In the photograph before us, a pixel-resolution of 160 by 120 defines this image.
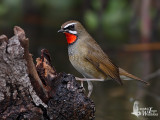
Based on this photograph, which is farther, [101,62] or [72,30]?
[101,62]

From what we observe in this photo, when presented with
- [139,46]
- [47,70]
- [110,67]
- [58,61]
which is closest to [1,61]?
[47,70]

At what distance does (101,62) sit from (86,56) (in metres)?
0.29

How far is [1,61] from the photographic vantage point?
14.3 feet

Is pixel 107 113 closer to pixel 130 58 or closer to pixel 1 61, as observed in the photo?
pixel 1 61

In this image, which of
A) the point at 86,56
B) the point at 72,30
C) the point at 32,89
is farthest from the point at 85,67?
the point at 32,89

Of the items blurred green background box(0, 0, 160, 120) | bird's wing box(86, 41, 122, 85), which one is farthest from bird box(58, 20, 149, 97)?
blurred green background box(0, 0, 160, 120)

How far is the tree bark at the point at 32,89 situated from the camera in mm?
4352

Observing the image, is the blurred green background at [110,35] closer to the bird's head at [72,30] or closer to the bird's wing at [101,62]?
the bird's wing at [101,62]

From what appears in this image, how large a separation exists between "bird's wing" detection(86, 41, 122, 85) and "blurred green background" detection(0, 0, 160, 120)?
1.80ft

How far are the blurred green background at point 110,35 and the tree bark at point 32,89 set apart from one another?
1.32 metres

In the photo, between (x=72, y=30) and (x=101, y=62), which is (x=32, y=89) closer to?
(x=72, y=30)

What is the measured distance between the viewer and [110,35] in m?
12.5

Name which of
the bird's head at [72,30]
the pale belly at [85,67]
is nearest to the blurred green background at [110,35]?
the pale belly at [85,67]

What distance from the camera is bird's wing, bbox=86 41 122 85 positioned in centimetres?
611
